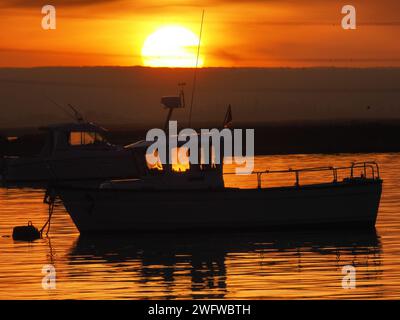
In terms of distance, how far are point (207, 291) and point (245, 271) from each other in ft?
10.6

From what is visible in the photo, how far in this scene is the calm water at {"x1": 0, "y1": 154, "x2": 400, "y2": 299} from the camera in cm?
2609

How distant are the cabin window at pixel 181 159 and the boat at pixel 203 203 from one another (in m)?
0.06

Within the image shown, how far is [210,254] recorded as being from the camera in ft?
109

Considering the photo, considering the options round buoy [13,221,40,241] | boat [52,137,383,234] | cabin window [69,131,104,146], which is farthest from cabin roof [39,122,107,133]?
boat [52,137,383,234]

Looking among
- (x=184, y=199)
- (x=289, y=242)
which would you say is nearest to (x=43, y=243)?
(x=184, y=199)

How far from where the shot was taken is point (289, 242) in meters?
35.4

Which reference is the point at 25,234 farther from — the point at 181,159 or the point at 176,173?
the point at 181,159

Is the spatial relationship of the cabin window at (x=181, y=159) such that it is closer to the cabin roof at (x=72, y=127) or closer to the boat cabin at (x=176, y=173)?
the boat cabin at (x=176, y=173)

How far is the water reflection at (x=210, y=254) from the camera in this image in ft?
92.8

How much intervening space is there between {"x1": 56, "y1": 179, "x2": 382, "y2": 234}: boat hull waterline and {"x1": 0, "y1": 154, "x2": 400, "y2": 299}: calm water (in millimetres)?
493

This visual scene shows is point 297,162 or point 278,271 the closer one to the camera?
point 278,271

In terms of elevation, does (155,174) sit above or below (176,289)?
above

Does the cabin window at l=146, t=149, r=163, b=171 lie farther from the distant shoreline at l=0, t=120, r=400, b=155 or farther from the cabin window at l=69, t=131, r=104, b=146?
the distant shoreline at l=0, t=120, r=400, b=155

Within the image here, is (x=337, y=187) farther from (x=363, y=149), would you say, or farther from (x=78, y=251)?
(x=363, y=149)
